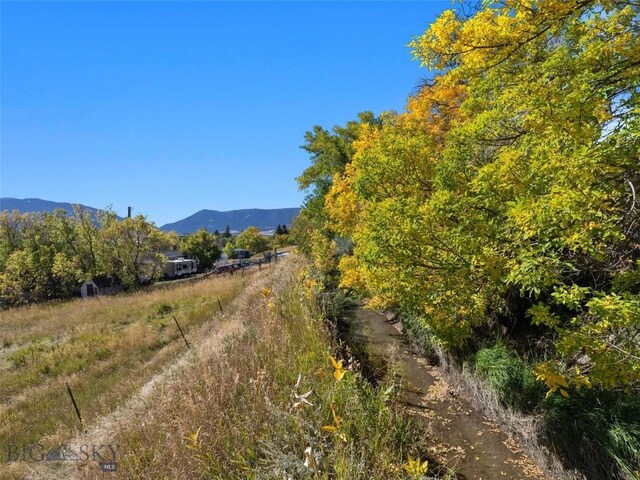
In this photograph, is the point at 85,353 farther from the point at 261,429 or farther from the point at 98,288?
the point at 98,288

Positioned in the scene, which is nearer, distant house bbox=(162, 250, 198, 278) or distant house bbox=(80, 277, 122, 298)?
distant house bbox=(80, 277, 122, 298)

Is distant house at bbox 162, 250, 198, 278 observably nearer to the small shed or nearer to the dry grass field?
the small shed

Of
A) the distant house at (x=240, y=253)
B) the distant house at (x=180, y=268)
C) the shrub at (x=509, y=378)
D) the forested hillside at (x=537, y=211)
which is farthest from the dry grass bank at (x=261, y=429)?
the distant house at (x=240, y=253)

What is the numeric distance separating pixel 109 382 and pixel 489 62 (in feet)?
35.5

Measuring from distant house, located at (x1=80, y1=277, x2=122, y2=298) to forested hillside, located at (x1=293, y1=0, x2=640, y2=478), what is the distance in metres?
35.9

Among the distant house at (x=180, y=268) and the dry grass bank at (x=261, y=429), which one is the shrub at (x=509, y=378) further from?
the distant house at (x=180, y=268)

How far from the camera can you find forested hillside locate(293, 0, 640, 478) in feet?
11.5

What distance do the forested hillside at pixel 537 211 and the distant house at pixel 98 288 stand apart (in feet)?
118

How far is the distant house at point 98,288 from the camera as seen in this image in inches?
1400

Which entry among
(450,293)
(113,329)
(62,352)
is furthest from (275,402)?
(113,329)

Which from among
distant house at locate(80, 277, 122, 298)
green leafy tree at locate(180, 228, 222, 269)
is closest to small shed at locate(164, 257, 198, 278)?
green leafy tree at locate(180, 228, 222, 269)

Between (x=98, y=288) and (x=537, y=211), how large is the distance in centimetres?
4570

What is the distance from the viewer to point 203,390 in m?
4.17

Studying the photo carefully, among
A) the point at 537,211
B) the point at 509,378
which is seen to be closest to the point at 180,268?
the point at 509,378
